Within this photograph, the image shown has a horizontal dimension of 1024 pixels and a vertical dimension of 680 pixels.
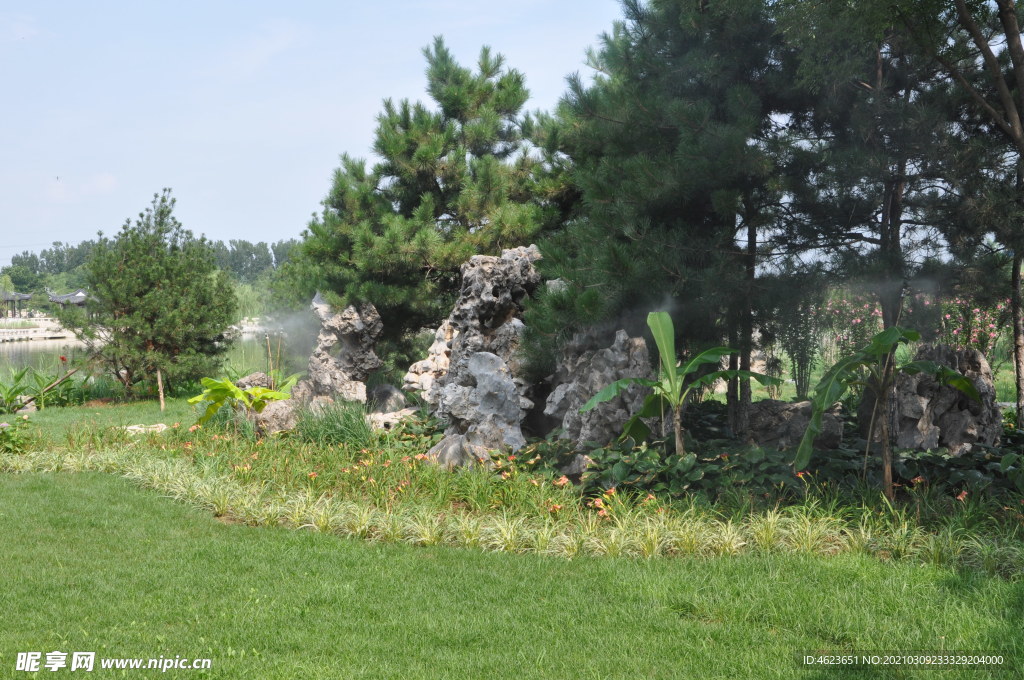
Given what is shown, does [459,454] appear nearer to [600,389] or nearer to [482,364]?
[482,364]

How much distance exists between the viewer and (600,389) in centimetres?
729

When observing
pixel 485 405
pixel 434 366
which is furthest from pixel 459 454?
pixel 434 366

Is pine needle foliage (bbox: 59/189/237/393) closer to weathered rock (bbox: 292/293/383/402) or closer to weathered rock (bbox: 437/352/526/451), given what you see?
weathered rock (bbox: 292/293/383/402)

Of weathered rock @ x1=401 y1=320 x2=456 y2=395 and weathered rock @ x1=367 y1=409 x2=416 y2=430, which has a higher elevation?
weathered rock @ x1=401 y1=320 x2=456 y2=395

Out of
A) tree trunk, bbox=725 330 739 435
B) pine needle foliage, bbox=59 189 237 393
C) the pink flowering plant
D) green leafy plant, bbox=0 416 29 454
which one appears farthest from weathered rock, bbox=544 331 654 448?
pine needle foliage, bbox=59 189 237 393

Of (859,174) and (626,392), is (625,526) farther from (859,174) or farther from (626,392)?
(859,174)

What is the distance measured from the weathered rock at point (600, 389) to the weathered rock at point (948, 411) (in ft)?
7.29

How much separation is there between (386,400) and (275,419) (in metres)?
2.08

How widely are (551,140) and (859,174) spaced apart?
4.77 m

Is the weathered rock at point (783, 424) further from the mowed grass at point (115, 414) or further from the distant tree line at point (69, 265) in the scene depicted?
the distant tree line at point (69, 265)

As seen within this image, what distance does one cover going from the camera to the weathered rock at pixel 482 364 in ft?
24.0

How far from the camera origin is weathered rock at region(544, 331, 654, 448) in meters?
7.07

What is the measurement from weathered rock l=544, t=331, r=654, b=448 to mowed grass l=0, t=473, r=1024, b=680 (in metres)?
2.33

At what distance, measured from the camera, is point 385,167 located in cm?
1162
